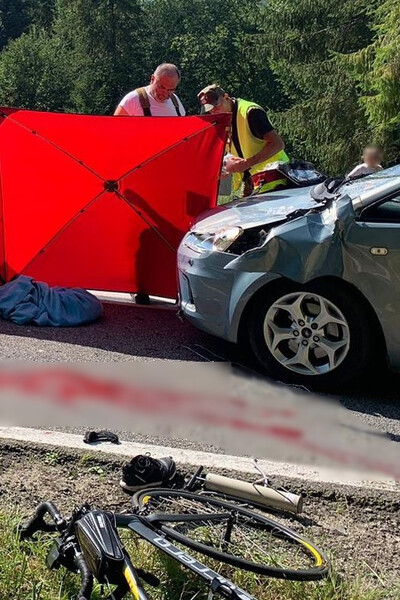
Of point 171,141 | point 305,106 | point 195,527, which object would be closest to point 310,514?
point 195,527

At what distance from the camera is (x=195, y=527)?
9.64 feet

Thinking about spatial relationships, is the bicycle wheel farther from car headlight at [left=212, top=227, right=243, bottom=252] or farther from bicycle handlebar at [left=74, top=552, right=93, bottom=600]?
car headlight at [left=212, top=227, right=243, bottom=252]

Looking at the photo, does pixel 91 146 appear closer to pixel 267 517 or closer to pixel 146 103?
pixel 146 103

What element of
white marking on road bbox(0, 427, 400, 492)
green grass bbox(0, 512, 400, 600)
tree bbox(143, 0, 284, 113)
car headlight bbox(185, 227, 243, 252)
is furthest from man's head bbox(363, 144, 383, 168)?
tree bbox(143, 0, 284, 113)

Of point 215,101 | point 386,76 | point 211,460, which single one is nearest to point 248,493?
point 211,460

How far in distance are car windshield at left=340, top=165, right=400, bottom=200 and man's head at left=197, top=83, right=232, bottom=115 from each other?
1.82 metres

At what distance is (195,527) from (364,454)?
125 centimetres

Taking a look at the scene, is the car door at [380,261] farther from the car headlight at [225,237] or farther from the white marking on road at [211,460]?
the white marking on road at [211,460]

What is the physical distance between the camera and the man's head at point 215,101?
7312mm

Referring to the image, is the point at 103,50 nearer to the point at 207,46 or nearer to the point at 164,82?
the point at 207,46

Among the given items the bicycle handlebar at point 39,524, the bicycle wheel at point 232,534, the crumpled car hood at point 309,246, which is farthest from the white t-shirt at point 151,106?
the bicycle handlebar at point 39,524

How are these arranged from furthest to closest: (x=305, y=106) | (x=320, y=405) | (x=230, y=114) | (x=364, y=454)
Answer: (x=305, y=106), (x=230, y=114), (x=320, y=405), (x=364, y=454)

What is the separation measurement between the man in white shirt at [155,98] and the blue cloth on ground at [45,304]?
194cm

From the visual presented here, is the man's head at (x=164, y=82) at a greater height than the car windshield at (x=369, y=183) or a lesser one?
greater
